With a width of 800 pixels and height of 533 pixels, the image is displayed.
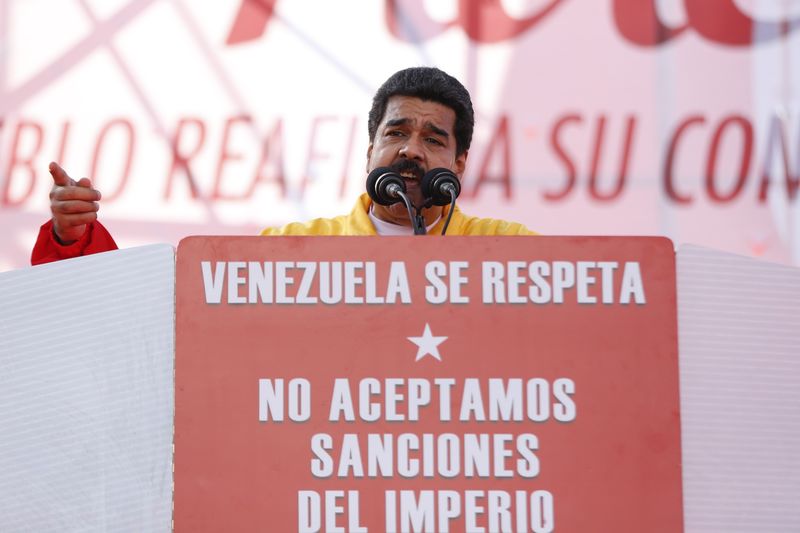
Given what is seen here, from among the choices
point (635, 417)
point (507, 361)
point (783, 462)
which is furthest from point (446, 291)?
point (783, 462)

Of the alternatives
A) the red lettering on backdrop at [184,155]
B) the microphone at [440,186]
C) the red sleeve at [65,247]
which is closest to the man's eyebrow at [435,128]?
the microphone at [440,186]

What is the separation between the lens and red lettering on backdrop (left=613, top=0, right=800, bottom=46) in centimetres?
331

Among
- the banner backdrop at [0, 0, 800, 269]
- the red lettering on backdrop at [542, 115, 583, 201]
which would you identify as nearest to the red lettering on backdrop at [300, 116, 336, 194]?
the banner backdrop at [0, 0, 800, 269]

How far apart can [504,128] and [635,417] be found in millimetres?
2061

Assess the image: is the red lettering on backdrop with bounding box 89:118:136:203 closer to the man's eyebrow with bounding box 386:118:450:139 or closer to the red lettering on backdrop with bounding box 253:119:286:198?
the red lettering on backdrop with bounding box 253:119:286:198

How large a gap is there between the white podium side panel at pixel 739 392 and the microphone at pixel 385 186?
0.48 metres

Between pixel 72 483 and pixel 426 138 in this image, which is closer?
pixel 72 483

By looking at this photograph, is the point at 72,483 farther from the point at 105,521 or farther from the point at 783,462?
the point at 783,462

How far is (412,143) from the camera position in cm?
213

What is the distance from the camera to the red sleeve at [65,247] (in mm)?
1666

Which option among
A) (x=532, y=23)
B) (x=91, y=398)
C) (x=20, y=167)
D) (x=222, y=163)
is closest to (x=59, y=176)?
(x=91, y=398)

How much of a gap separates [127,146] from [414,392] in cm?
219

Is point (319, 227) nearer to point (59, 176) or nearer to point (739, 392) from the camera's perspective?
point (59, 176)

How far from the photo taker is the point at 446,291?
1.32 metres
